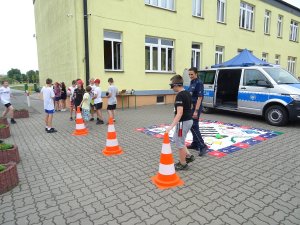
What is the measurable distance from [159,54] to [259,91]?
286 inches

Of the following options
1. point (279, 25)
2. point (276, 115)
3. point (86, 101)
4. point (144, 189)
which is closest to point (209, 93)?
point (276, 115)

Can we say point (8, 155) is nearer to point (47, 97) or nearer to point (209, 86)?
point (47, 97)

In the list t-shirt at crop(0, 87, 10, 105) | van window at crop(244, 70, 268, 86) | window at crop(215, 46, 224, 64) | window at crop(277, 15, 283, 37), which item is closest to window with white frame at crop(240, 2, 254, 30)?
window at crop(215, 46, 224, 64)

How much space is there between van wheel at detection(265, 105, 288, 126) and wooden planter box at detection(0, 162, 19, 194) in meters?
8.02

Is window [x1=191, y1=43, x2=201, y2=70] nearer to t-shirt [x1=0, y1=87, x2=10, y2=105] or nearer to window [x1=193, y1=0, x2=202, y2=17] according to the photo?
Result: window [x1=193, y1=0, x2=202, y2=17]

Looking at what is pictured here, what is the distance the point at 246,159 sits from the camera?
487cm

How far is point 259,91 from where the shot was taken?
8.38m

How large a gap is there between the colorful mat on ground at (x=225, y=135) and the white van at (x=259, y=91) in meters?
1.08

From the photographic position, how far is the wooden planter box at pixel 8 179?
3.45 metres

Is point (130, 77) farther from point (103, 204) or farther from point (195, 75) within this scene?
point (103, 204)

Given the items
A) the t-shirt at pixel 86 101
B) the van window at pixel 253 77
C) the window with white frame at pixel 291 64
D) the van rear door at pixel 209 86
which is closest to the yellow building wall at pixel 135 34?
the t-shirt at pixel 86 101

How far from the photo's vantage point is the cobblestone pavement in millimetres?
2893

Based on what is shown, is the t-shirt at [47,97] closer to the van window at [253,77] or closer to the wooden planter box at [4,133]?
the wooden planter box at [4,133]

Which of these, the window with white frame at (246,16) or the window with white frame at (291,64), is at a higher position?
the window with white frame at (246,16)
